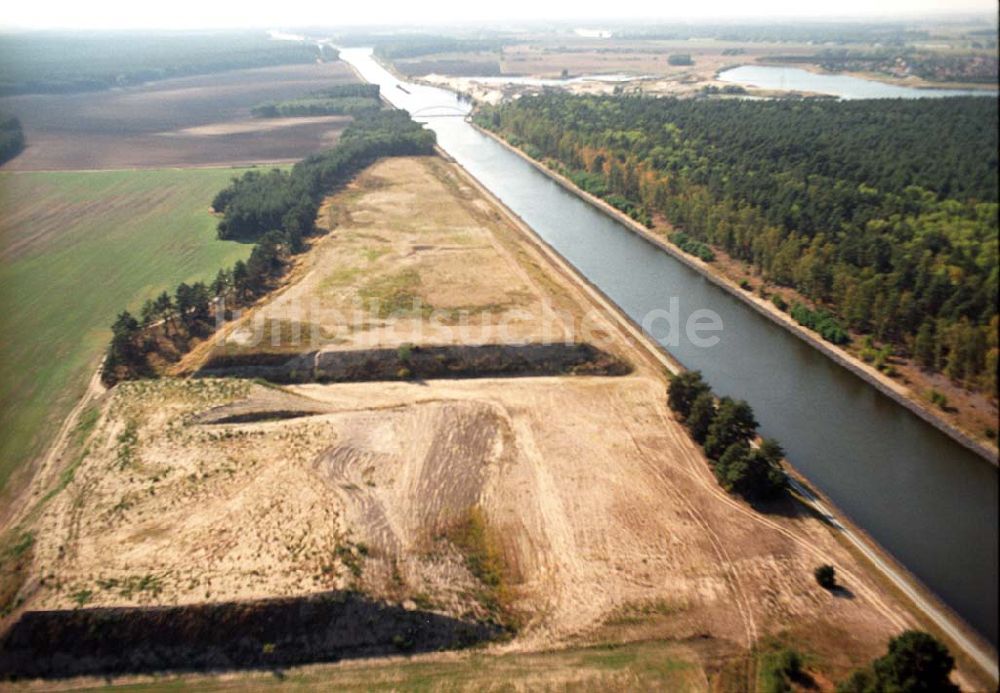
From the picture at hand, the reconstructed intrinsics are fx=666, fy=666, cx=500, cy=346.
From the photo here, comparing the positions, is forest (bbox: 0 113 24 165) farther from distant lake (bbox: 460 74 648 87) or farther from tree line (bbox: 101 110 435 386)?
distant lake (bbox: 460 74 648 87)

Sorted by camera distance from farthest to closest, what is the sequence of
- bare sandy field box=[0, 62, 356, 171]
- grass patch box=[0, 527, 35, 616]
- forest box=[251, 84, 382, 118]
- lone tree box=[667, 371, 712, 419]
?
1. forest box=[251, 84, 382, 118]
2. bare sandy field box=[0, 62, 356, 171]
3. lone tree box=[667, 371, 712, 419]
4. grass patch box=[0, 527, 35, 616]

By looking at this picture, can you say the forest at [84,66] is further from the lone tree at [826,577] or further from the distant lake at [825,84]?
the lone tree at [826,577]

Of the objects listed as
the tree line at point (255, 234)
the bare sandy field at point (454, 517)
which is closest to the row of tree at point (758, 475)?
the bare sandy field at point (454, 517)

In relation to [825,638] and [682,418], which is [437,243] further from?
[825,638]

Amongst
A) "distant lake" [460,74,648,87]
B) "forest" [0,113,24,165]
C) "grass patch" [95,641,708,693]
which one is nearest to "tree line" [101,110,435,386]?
"grass patch" [95,641,708,693]

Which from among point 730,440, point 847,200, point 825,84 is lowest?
point 730,440

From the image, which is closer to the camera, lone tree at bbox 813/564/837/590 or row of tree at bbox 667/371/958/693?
row of tree at bbox 667/371/958/693

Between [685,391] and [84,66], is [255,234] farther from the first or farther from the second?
[84,66]

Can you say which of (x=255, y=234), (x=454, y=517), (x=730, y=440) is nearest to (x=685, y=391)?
Result: (x=730, y=440)

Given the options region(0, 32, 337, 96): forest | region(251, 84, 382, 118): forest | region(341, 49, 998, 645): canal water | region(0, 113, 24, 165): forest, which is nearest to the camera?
region(341, 49, 998, 645): canal water
